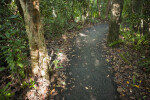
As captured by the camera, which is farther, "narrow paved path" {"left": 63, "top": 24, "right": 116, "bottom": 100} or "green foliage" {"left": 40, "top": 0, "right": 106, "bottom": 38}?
"green foliage" {"left": 40, "top": 0, "right": 106, "bottom": 38}

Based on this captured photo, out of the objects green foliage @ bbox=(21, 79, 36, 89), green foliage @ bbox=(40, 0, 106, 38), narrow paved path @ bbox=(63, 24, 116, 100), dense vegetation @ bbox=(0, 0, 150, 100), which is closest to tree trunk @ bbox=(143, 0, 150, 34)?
dense vegetation @ bbox=(0, 0, 150, 100)

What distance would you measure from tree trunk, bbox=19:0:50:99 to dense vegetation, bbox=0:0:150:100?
0.18 metres

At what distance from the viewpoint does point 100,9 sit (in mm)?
14695

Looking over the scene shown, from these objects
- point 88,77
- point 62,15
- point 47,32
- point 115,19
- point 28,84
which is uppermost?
point 62,15

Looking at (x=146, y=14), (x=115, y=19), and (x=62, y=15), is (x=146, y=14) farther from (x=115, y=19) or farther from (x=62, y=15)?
(x=62, y=15)

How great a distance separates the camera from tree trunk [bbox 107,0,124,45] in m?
5.14

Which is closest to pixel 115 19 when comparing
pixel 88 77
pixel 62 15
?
pixel 88 77

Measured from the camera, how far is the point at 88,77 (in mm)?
3949

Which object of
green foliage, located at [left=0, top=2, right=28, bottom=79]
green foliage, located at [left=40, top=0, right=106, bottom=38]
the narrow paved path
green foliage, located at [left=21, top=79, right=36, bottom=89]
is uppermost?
green foliage, located at [left=40, top=0, right=106, bottom=38]

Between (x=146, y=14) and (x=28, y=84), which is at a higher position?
(x=146, y=14)

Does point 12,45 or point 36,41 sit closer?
point 12,45

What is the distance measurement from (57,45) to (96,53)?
8.07 feet

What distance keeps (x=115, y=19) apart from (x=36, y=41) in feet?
14.5

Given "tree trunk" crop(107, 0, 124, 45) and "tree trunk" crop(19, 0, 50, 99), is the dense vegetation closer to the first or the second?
"tree trunk" crop(107, 0, 124, 45)
